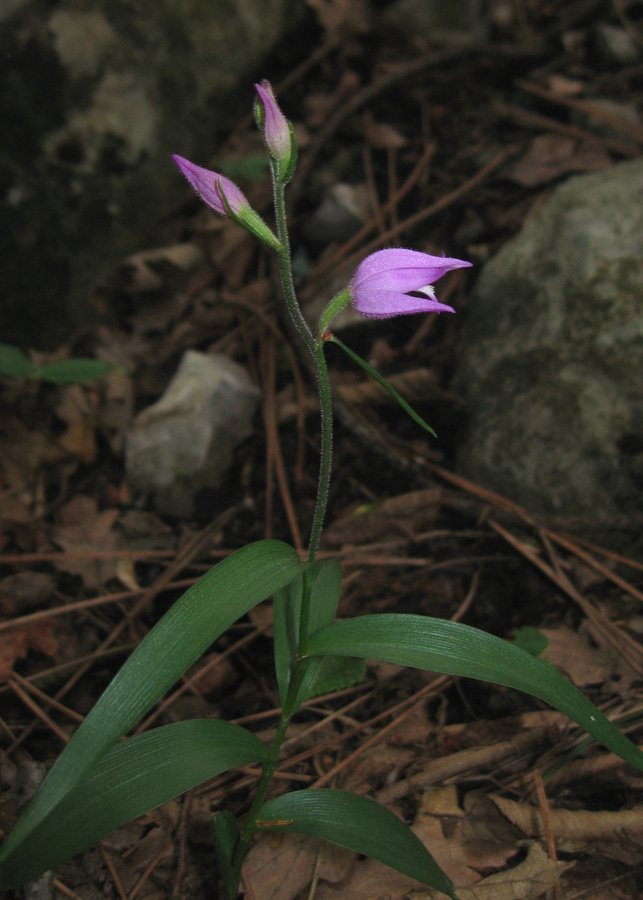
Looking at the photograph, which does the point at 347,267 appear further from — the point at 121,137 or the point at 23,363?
the point at 23,363

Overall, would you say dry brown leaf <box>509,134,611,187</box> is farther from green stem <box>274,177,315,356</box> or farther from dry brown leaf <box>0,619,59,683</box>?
dry brown leaf <box>0,619,59,683</box>

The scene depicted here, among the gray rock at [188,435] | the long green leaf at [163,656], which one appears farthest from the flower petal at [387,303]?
the gray rock at [188,435]

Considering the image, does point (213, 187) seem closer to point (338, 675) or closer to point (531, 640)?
point (338, 675)

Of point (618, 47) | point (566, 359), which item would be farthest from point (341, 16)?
point (566, 359)

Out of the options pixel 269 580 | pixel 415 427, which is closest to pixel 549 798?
pixel 269 580

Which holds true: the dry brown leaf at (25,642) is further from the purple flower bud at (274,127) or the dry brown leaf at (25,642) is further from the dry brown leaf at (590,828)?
the purple flower bud at (274,127)

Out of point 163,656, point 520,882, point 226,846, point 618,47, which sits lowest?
point 520,882
